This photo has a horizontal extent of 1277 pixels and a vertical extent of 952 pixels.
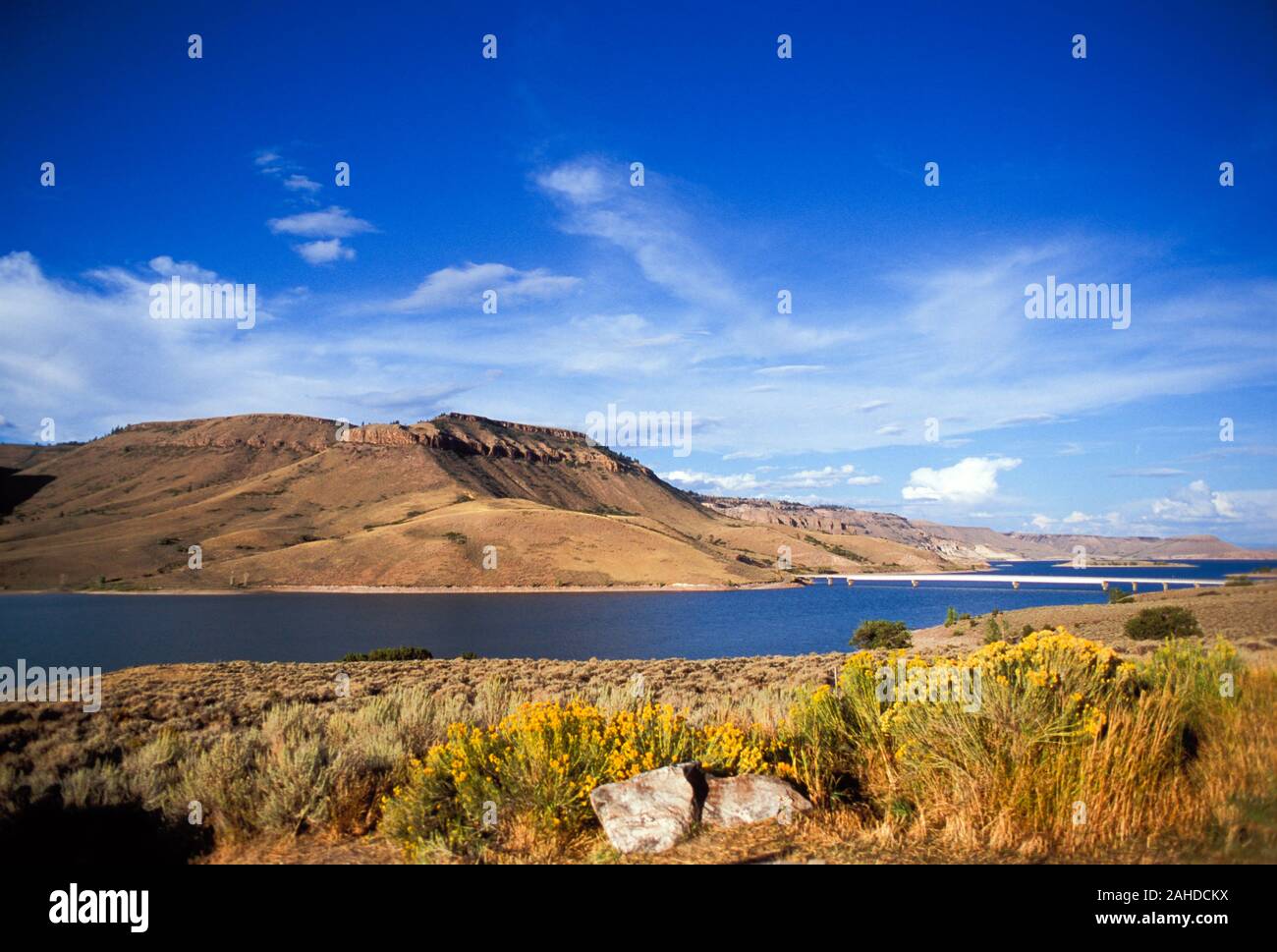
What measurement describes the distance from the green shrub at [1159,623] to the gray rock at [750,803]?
63.1 feet

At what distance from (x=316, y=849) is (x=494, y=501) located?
464 feet

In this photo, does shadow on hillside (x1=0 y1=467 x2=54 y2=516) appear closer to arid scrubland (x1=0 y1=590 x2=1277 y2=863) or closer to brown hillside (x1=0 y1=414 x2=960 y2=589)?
brown hillside (x1=0 y1=414 x2=960 y2=589)

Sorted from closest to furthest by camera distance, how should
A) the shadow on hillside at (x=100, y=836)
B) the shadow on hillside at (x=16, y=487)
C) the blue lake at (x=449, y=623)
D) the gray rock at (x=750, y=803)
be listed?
1. the gray rock at (x=750, y=803)
2. the shadow on hillside at (x=100, y=836)
3. the blue lake at (x=449, y=623)
4. the shadow on hillside at (x=16, y=487)

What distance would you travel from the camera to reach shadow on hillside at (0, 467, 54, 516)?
159850 mm

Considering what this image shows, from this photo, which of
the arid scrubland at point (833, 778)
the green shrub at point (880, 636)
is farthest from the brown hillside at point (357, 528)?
the arid scrubland at point (833, 778)

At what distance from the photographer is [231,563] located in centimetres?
10850

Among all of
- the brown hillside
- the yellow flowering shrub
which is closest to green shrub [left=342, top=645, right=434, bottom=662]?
the yellow flowering shrub

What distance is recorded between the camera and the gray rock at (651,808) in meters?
5.50

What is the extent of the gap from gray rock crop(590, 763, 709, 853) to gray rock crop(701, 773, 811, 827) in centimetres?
11

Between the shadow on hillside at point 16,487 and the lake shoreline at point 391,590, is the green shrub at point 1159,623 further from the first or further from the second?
the shadow on hillside at point 16,487

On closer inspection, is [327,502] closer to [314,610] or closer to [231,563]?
[231,563]

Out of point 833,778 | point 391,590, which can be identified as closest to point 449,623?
point 391,590
